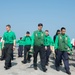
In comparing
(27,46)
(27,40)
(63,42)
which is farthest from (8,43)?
(27,40)

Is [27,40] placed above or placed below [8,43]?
above

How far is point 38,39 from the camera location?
555 inches

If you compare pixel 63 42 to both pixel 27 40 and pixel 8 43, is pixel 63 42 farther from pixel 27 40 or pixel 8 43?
pixel 27 40

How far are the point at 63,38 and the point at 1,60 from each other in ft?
19.1

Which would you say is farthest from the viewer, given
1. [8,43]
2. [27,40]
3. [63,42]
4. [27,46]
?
[27,40]

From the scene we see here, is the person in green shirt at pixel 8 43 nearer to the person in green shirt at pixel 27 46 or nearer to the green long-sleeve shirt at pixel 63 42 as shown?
the green long-sleeve shirt at pixel 63 42

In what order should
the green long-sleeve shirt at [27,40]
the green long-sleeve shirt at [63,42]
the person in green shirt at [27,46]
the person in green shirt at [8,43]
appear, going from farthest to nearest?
the green long-sleeve shirt at [27,40], the person in green shirt at [27,46], the person in green shirt at [8,43], the green long-sleeve shirt at [63,42]

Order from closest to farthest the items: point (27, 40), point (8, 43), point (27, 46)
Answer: point (8, 43) < point (27, 46) < point (27, 40)

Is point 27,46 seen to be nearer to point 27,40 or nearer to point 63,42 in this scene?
point 27,40

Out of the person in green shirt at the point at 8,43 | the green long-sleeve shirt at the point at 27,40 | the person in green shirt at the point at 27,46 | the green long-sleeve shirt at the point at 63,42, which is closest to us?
the green long-sleeve shirt at the point at 63,42

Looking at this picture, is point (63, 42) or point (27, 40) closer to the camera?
point (63, 42)

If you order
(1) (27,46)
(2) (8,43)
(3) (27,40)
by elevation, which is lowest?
(1) (27,46)

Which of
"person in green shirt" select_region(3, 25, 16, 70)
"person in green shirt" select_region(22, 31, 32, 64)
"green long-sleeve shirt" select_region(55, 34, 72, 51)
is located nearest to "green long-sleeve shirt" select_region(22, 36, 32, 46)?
"person in green shirt" select_region(22, 31, 32, 64)

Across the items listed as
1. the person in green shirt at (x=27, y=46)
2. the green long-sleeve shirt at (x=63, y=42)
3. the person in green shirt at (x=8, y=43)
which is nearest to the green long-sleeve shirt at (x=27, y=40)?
the person in green shirt at (x=27, y=46)
